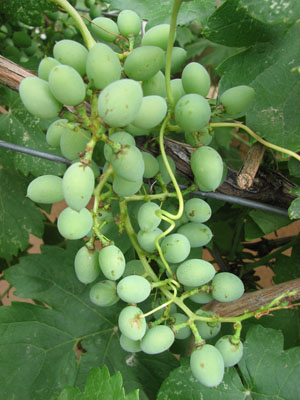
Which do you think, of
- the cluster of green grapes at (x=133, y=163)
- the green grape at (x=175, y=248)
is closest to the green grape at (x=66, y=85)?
the cluster of green grapes at (x=133, y=163)

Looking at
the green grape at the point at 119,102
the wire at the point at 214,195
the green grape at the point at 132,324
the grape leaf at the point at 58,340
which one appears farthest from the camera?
the grape leaf at the point at 58,340

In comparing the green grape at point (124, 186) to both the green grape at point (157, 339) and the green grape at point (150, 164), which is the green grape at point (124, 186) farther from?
the green grape at point (157, 339)

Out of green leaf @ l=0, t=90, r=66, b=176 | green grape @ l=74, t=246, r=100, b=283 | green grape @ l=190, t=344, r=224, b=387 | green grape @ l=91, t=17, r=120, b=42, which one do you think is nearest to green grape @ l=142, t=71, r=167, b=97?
green grape @ l=91, t=17, r=120, b=42

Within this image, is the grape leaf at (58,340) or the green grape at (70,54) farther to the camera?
the grape leaf at (58,340)

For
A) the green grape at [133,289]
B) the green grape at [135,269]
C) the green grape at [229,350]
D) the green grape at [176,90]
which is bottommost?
the green grape at [229,350]

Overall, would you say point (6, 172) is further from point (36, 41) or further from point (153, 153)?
point (153, 153)

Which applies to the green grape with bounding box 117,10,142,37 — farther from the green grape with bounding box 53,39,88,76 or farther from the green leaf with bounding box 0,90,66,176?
the green leaf with bounding box 0,90,66,176

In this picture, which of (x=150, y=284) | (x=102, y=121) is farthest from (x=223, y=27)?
(x=150, y=284)

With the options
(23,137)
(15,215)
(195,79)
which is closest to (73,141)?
(195,79)
